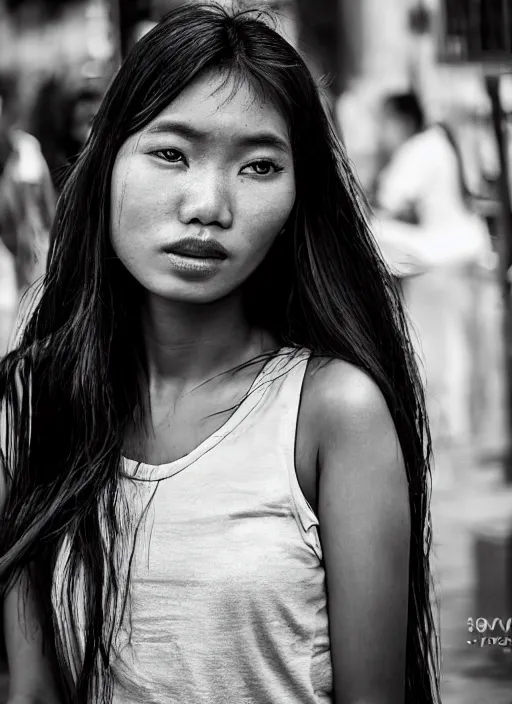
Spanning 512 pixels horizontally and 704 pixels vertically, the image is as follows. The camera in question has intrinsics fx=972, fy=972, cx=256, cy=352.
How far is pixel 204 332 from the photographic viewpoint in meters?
1.62

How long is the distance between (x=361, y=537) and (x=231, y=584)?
20cm

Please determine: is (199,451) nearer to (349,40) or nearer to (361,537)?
(361,537)

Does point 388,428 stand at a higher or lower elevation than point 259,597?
higher

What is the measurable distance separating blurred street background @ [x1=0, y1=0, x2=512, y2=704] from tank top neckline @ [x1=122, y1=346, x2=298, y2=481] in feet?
4.02

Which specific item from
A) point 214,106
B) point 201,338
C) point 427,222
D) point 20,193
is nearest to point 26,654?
Answer: point 201,338

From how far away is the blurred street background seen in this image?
8.67 ft

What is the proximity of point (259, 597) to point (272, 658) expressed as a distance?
0.10 metres

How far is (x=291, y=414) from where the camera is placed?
150cm

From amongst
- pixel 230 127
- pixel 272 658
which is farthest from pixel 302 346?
pixel 272 658

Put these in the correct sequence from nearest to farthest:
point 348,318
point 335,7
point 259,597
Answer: point 259,597 < point 348,318 < point 335,7

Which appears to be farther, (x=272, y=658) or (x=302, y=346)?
(x=302, y=346)

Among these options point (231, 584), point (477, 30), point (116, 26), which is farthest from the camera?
point (116, 26)

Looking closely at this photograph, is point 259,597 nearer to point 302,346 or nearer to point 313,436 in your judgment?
point 313,436

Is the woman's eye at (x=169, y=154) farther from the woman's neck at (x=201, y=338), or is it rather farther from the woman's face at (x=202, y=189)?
the woman's neck at (x=201, y=338)
